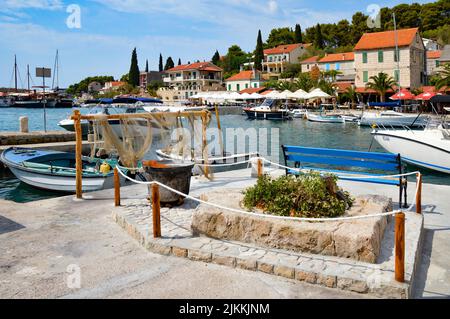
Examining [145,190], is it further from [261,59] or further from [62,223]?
[261,59]

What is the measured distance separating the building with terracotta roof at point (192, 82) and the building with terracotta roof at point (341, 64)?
106ft

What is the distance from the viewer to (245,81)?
96.4 metres

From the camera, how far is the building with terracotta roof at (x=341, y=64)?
7725 cm

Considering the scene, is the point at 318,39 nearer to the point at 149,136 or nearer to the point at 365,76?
the point at 365,76

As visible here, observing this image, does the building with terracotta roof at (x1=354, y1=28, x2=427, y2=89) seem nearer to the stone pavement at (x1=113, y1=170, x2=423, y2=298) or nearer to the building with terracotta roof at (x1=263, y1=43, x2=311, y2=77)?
the building with terracotta roof at (x1=263, y1=43, x2=311, y2=77)

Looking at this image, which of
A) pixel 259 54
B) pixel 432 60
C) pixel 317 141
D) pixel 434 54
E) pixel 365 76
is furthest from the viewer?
pixel 259 54

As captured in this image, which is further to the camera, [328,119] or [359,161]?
[328,119]

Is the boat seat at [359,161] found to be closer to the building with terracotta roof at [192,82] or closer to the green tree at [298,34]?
the building with terracotta roof at [192,82]

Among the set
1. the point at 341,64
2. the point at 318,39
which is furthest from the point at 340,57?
the point at 318,39

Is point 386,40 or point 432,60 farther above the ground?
point 386,40

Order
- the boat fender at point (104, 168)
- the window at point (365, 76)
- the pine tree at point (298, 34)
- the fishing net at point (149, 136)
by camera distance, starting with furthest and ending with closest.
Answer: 1. the pine tree at point (298, 34)
2. the window at point (365, 76)
3. the boat fender at point (104, 168)
4. the fishing net at point (149, 136)

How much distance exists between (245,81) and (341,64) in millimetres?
24520

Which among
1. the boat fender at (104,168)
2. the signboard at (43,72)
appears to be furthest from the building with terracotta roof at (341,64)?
the boat fender at (104,168)

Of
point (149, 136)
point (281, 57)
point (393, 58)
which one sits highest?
point (281, 57)
